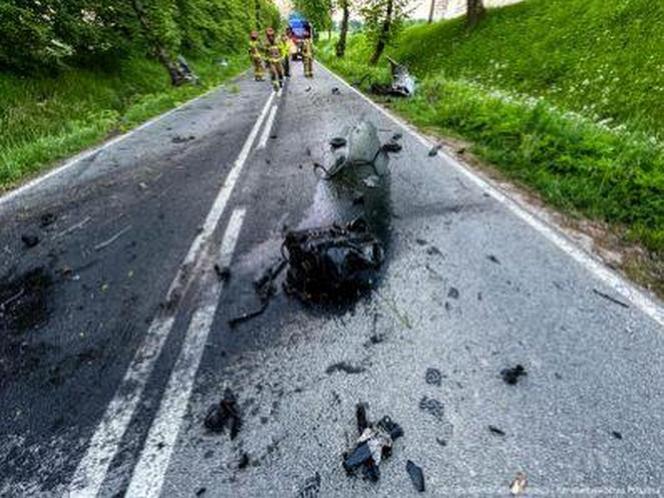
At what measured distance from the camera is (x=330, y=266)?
3.94m

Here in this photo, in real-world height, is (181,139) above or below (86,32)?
below

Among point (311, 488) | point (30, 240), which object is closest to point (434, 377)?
point (311, 488)

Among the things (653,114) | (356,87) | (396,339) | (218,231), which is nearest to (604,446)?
(396,339)

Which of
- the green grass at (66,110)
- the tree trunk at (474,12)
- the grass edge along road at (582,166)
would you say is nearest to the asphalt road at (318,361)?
the grass edge along road at (582,166)

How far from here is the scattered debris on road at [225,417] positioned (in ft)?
8.93

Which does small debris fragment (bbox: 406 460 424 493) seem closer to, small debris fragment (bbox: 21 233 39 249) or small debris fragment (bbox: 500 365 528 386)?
small debris fragment (bbox: 500 365 528 386)

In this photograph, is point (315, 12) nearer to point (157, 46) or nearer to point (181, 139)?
point (157, 46)

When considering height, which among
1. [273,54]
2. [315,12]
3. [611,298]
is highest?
[611,298]

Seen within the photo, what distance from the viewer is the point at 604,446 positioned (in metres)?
2.54

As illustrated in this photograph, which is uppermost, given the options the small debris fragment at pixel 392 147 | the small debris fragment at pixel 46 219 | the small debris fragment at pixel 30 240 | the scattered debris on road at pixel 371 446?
the scattered debris on road at pixel 371 446

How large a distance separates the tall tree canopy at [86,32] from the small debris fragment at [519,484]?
1435 centimetres

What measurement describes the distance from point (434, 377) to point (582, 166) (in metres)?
4.81

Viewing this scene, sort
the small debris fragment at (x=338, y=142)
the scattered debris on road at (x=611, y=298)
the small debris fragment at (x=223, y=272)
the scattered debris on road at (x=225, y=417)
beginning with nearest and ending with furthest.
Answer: the scattered debris on road at (x=225, y=417), the scattered debris on road at (x=611, y=298), the small debris fragment at (x=223, y=272), the small debris fragment at (x=338, y=142)

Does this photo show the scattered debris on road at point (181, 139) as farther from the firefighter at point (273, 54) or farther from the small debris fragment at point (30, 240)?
the firefighter at point (273, 54)
